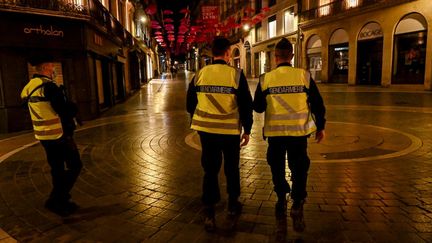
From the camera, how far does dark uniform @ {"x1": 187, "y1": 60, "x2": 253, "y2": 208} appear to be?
3.58 m

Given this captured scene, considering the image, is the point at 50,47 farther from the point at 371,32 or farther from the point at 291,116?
the point at 371,32

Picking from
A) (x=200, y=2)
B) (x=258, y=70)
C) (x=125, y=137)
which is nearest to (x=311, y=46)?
(x=258, y=70)

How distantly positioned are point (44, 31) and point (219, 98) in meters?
8.85

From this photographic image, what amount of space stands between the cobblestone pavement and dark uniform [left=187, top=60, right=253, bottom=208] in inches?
23.3

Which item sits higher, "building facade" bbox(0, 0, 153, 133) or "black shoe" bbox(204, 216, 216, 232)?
"building facade" bbox(0, 0, 153, 133)

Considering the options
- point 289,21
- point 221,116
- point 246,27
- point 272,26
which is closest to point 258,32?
point 246,27

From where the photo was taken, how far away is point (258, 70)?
4178cm

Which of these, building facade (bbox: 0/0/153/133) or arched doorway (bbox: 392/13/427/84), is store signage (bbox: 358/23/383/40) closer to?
arched doorway (bbox: 392/13/427/84)

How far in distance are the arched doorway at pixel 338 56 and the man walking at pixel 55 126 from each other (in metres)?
24.8

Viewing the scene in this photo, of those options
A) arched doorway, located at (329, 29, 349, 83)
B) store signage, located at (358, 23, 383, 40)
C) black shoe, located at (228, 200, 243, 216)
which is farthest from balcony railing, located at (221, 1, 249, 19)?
black shoe, located at (228, 200, 243, 216)

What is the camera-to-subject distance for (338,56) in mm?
26766

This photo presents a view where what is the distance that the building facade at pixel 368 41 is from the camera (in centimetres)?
1980

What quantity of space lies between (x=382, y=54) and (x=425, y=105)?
10.6 m

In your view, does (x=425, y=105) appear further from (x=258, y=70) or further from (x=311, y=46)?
(x=258, y=70)
